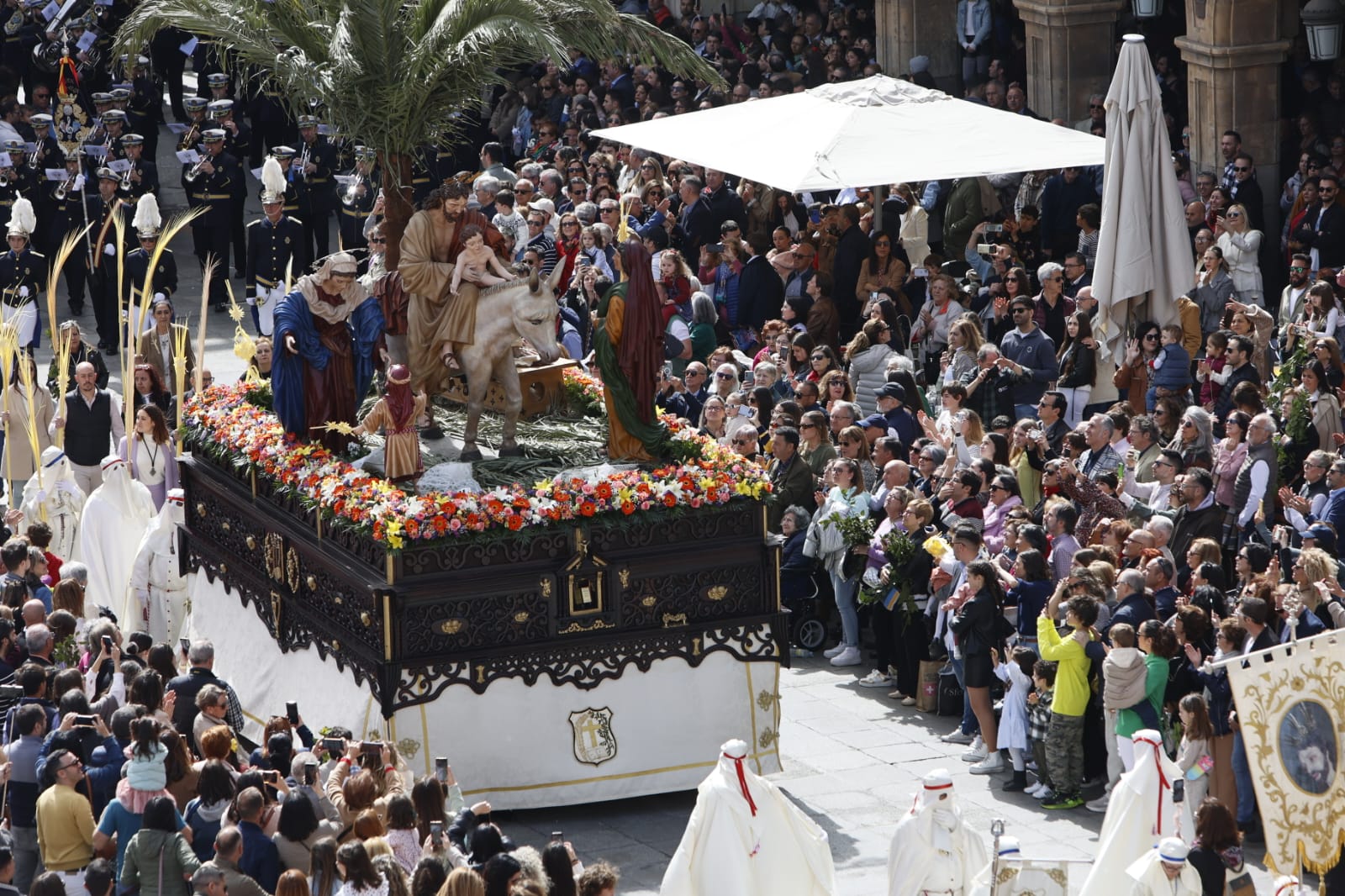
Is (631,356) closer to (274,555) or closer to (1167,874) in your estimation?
(274,555)

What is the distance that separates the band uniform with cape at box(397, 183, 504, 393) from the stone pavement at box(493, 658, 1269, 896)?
295cm

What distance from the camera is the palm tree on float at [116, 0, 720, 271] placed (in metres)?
16.5

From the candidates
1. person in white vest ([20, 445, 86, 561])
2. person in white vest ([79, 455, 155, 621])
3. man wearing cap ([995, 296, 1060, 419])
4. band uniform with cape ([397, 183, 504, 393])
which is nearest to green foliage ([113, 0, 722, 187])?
band uniform with cape ([397, 183, 504, 393])

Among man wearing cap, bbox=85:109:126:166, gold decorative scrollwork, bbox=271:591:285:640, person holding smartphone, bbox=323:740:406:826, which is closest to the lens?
person holding smartphone, bbox=323:740:406:826

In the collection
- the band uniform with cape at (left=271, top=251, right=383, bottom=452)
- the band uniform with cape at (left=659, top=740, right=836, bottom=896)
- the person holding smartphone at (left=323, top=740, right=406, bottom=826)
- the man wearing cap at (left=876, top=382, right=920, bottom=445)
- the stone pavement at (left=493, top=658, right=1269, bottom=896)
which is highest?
the band uniform with cape at (left=271, top=251, right=383, bottom=452)

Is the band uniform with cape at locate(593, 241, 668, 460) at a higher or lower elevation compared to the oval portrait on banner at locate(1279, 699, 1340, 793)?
higher

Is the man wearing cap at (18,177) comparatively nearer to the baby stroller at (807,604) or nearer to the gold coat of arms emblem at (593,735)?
the baby stroller at (807,604)

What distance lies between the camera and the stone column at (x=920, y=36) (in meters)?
29.6

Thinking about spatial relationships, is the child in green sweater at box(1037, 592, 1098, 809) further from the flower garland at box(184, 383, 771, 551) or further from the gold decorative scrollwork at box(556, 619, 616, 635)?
the gold decorative scrollwork at box(556, 619, 616, 635)

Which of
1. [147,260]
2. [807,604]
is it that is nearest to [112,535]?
[807,604]

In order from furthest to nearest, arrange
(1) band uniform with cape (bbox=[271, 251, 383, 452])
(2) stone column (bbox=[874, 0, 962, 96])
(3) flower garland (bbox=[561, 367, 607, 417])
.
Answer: (2) stone column (bbox=[874, 0, 962, 96]), (3) flower garland (bbox=[561, 367, 607, 417]), (1) band uniform with cape (bbox=[271, 251, 383, 452])

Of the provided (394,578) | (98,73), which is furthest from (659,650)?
(98,73)

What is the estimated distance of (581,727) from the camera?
15094 mm

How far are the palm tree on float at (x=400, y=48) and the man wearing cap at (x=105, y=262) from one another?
9.20 meters
